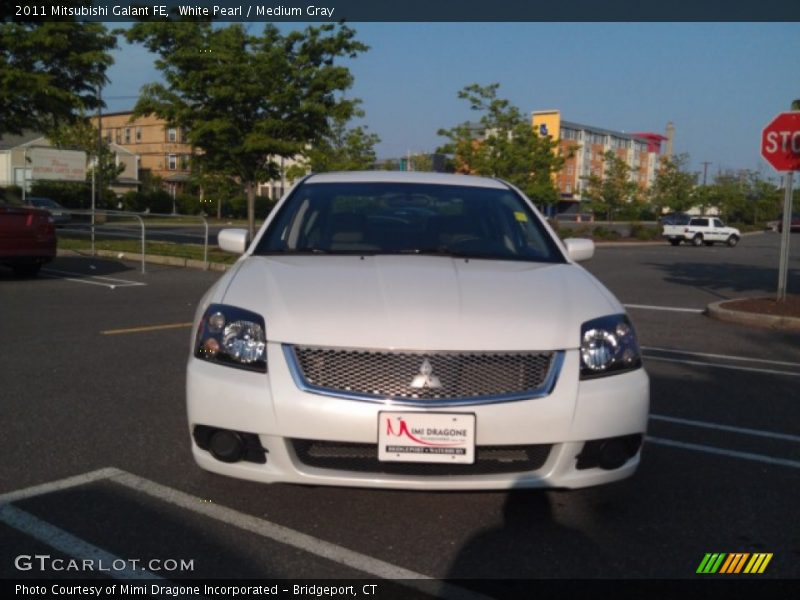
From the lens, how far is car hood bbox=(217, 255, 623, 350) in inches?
127

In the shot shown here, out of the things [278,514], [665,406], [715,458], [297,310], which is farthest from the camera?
[665,406]

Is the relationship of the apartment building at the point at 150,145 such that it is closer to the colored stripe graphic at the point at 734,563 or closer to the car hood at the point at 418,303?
the car hood at the point at 418,303

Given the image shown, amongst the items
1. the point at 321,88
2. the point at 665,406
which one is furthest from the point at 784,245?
the point at 321,88

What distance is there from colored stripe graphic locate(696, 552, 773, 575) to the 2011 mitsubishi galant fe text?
1.57 feet

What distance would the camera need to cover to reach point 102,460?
4.28 meters

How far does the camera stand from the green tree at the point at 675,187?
61469mm

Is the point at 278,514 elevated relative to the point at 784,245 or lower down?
lower down

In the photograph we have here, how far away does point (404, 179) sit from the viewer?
521cm

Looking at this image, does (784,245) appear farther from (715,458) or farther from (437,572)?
(437,572)

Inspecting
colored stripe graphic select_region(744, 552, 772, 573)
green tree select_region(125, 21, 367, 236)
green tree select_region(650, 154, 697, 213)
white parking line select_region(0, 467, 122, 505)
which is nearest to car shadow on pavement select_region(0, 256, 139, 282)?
green tree select_region(125, 21, 367, 236)

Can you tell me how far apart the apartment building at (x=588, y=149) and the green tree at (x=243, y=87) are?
66074 millimetres

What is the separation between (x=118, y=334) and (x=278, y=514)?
5.28 metres

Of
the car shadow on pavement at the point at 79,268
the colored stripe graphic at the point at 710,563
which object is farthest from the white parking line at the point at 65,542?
the car shadow on pavement at the point at 79,268

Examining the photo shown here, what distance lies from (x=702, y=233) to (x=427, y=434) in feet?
140
